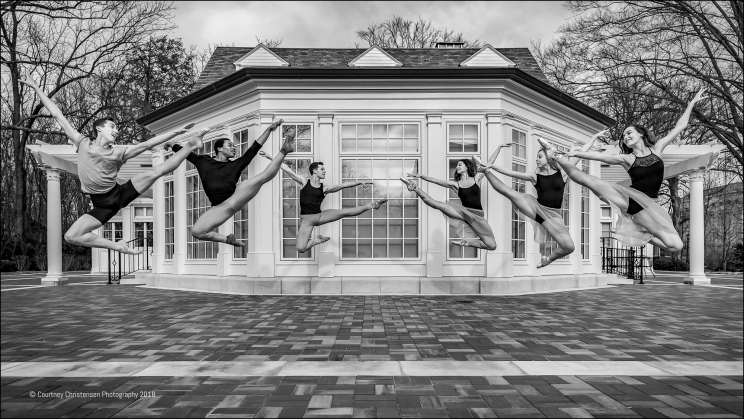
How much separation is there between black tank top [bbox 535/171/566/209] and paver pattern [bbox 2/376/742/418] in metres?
2.86

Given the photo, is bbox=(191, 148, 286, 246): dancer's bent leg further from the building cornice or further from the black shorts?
the building cornice

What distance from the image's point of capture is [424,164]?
14852 millimetres

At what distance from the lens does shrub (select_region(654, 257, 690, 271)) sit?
32125 mm

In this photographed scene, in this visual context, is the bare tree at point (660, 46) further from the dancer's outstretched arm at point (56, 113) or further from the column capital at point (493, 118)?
the dancer's outstretched arm at point (56, 113)

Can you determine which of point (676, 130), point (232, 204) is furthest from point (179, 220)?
point (676, 130)

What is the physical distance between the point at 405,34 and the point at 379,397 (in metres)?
32.9

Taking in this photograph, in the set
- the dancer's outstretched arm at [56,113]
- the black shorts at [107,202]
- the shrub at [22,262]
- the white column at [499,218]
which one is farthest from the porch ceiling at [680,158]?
the shrub at [22,262]

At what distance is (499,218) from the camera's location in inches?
578

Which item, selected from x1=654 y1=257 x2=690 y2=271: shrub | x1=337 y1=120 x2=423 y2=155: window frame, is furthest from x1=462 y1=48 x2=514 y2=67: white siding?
x1=654 y1=257 x2=690 y2=271: shrub

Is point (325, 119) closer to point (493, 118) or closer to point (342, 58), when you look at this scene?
point (493, 118)

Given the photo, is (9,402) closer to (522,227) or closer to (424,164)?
(424,164)

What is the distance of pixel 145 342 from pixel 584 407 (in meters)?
6.01

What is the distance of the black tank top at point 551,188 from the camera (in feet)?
24.5

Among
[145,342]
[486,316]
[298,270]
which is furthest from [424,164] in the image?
[145,342]
